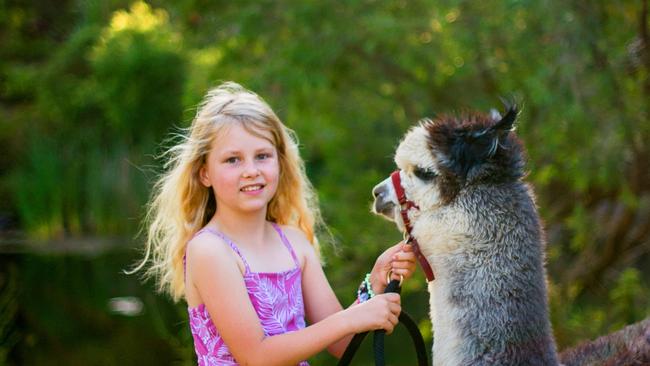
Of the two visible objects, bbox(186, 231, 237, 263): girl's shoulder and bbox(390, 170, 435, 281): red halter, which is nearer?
bbox(390, 170, 435, 281): red halter

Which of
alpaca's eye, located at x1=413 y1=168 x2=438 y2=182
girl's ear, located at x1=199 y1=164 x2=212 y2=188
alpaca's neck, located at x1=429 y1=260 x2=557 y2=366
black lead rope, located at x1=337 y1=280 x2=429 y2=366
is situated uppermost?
girl's ear, located at x1=199 y1=164 x2=212 y2=188

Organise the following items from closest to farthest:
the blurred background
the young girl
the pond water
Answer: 1. the young girl
2. the blurred background
3. the pond water

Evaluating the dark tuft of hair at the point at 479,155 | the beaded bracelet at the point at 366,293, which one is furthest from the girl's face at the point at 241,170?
the dark tuft of hair at the point at 479,155

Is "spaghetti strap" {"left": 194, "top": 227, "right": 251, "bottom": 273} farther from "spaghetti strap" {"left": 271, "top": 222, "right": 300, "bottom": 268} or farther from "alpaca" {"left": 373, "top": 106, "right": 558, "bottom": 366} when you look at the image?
"alpaca" {"left": 373, "top": 106, "right": 558, "bottom": 366}

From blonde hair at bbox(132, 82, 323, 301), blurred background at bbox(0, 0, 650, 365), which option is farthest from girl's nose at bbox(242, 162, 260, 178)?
blurred background at bbox(0, 0, 650, 365)

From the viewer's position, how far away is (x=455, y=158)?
231 centimetres

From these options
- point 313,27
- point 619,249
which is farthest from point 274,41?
point 619,249

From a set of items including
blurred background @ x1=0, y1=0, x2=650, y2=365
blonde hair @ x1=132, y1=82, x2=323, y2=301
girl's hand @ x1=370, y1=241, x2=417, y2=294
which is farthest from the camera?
blurred background @ x1=0, y1=0, x2=650, y2=365

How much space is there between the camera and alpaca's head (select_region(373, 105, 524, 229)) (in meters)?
2.30

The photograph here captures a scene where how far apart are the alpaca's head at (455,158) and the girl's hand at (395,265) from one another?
4.3 inches

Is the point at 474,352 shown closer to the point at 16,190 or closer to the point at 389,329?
the point at 389,329

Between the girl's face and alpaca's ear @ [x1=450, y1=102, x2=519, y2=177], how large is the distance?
2.30ft

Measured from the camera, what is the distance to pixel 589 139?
5.70m

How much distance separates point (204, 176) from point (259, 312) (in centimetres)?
49
